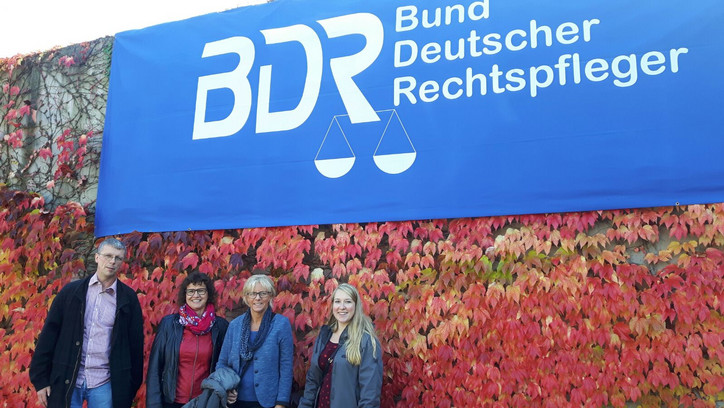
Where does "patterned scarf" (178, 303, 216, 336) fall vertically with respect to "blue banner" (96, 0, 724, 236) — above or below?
below

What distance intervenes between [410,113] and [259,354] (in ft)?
5.85

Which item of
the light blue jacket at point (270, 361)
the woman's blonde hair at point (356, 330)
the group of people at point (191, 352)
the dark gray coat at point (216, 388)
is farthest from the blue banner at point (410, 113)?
the dark gray coat at point (216, 388)

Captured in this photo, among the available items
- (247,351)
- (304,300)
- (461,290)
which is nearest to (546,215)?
(461,290)

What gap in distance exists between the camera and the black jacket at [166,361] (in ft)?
11.3

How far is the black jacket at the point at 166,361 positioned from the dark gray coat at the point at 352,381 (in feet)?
2.06

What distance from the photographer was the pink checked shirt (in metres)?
3.43

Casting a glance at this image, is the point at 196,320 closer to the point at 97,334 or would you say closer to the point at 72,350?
the point at 97,334

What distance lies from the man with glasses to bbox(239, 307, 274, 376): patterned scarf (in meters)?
0.69

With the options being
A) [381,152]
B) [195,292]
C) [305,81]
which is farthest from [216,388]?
[305,81]

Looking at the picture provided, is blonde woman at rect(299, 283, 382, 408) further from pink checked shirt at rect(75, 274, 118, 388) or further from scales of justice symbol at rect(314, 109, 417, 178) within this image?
pink checked shirt at rect(75, 274, 118, 388)

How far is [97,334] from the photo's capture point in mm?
3463

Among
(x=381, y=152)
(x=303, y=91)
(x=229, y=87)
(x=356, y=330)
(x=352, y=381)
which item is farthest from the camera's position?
(x=229, y=87)

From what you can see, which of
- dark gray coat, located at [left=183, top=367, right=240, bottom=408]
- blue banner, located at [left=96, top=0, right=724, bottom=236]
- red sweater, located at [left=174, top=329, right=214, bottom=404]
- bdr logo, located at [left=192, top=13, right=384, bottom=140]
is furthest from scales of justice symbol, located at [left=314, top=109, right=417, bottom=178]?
dark gray coat, located at [left=183, top=367, right=240, bottom=408]

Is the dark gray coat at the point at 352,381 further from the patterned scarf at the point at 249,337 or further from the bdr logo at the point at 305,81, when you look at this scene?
the bdr logo at the point at 305,81
